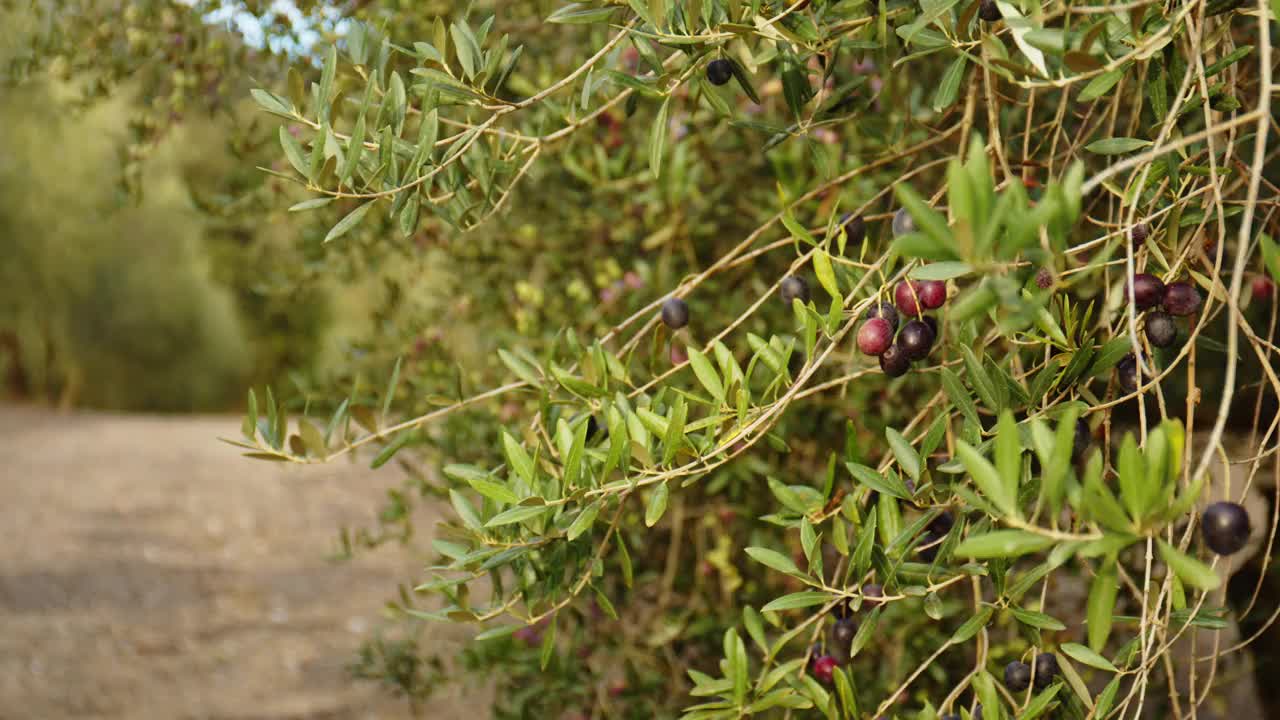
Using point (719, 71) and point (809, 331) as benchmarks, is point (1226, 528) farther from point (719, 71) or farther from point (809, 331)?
point (719, 71)

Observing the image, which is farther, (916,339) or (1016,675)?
(1016,675)

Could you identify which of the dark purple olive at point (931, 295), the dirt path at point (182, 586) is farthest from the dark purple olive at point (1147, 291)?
the dirt path at point (182, 586)

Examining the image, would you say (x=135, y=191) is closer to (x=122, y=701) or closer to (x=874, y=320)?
(x=874, y=320)

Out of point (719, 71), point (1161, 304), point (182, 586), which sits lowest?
point (182, 586)

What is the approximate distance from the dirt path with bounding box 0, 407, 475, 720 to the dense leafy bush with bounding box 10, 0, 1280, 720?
44.0 inches

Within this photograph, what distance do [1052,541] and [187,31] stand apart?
2406 mm

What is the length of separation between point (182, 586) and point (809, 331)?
250 inches

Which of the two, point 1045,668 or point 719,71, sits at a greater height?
point 719,71

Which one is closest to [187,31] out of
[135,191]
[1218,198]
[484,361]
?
[135,191]

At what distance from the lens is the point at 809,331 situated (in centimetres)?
110

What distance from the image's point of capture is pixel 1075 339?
4.07 feet

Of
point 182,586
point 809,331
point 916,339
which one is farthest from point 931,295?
point 182,586

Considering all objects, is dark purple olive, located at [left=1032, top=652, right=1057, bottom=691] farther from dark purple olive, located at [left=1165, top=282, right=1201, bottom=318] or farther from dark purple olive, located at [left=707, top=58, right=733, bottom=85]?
dark purple olive, located at [left=707, top=58, right=733, bottom=85]

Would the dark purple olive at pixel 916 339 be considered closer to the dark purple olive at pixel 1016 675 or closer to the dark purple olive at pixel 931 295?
the dark purple olive at pixel 931 295
